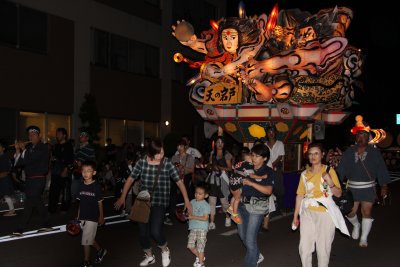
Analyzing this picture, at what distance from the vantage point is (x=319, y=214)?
6.27 meters

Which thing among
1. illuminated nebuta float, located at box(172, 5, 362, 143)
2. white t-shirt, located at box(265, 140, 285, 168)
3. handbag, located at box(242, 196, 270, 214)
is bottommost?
handbag, located at box(242, 196, 270, 214)

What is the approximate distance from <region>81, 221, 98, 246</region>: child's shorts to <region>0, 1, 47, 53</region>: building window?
12601mm

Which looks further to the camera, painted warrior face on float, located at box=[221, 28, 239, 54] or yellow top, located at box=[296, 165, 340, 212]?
painted warrior face on float, located at box=[221, 28, 239, 54]

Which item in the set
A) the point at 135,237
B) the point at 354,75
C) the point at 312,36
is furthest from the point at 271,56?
the point at 135,237

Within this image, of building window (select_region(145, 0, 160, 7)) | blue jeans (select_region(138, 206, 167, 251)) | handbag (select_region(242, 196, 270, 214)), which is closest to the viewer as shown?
handbag (select_region(242, 196, 270, 214))

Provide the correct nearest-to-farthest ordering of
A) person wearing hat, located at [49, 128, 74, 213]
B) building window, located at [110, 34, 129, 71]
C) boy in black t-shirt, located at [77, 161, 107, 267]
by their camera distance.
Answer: boy in black t-shirt, located at [77, 161, 107, 267]
person wearing hat, located at [49, 128, 74, 213]
building window, located at [110, 34, 129, 71]

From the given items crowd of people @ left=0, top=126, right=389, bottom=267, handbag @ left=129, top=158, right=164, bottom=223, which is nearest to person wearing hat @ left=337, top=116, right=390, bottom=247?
crowd of people @ left=0, top=126, right=389, bottom=267

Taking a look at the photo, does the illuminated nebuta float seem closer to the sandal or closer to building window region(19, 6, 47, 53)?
building window region(19, 6, 47, 53)

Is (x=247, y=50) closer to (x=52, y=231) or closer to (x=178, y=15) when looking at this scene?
(x=52, y=231)

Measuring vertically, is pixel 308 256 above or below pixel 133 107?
below

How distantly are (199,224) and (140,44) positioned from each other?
1963 centimetres

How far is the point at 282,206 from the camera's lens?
12.2 metres

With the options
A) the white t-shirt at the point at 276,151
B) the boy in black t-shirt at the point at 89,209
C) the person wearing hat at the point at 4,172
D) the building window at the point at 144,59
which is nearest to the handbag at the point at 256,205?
the boy in black t-shirt at the point at 89,209

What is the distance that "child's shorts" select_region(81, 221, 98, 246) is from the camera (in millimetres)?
7074
